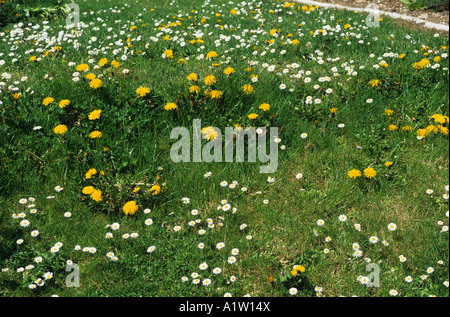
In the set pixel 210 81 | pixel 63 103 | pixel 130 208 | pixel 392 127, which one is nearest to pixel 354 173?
pixel 392 127

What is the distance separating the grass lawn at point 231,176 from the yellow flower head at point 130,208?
0.05 feet

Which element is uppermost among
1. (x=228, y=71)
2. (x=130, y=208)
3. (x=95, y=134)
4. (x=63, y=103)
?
(x=228, y=71)

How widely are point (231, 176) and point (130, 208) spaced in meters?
0.84

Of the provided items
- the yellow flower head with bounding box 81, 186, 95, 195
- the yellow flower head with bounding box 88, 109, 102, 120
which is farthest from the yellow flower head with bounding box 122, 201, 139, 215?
the yellow flower head with bounding box 88, 109, 102, 120

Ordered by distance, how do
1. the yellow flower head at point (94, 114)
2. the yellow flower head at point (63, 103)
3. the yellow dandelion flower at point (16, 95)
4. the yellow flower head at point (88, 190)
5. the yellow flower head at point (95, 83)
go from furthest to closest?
the yellow flower head at point (95, 83) → the yellow dandelion flower at point (16, 95) → the yellow flower head at point (63, 103) → the yellow flower head at point (94, 114) → the yellow flower head at point (88, 190)

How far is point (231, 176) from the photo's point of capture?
3.42 m

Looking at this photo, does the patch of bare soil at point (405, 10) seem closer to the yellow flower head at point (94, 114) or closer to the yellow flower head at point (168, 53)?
the yellow flower head at point (168, 53)

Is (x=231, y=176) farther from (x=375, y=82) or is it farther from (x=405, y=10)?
(x=405, y=10)

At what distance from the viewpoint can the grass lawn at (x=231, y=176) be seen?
272 centimetres

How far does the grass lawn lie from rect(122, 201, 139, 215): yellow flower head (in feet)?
0.05

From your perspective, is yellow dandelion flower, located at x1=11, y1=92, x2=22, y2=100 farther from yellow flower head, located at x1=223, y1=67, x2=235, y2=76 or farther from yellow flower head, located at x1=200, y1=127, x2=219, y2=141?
yellow flower head, located at x1=223, y1=67, x2=235, y2=76

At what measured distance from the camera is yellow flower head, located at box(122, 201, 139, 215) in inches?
121

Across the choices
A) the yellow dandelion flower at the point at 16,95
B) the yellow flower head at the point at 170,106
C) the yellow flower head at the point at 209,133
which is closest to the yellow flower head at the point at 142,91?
the yellow flower head at the point at 170,106
